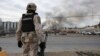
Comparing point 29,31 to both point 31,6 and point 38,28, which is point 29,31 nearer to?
point 38,28

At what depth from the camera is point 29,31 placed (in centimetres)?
857

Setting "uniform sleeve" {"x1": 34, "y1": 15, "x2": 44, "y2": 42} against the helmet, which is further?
the helmet

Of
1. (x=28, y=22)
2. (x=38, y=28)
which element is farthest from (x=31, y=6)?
(x=38, y=28)

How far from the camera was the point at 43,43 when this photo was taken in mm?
8664

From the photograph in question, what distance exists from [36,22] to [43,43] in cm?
57

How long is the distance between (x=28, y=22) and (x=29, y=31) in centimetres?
21

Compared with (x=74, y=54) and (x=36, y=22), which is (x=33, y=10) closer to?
(x=36, y=22)

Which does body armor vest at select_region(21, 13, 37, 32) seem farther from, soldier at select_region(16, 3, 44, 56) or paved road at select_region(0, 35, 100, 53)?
paved road at select_region(0, 35, 100, 53)

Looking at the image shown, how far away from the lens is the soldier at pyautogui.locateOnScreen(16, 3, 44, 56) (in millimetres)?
8469

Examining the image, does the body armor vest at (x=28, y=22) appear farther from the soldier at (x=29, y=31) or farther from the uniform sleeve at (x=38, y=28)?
the uniform sleeve at (x=38, y=28)

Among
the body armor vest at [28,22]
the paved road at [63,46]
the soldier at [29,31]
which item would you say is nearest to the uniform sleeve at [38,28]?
the soldier at [29,31]

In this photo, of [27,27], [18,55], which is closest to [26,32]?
[27,27]

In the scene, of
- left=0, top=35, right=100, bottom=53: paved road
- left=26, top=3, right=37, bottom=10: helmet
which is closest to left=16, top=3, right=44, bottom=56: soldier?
left=26, top=3, right=37, bottom=10: helmet

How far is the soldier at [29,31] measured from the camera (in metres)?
8.47
